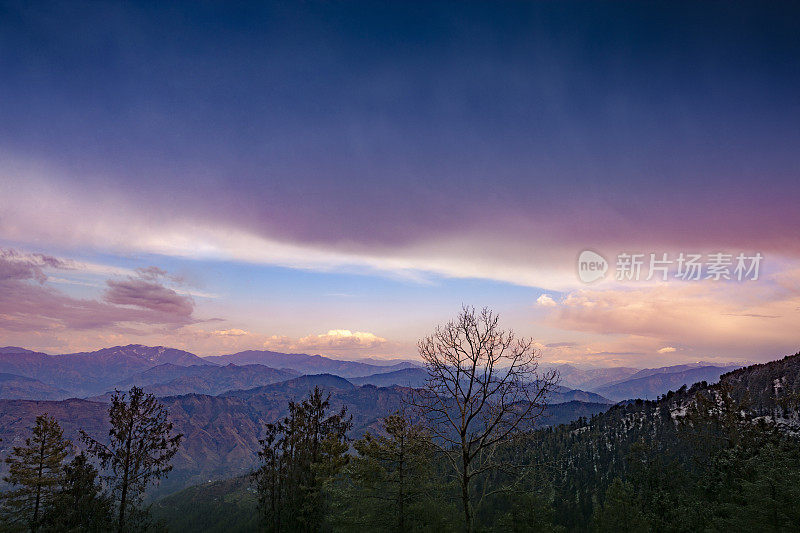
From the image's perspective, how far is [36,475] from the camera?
1687 inches

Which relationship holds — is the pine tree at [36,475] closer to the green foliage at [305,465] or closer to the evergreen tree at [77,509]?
the evergreen tree at [77,509]

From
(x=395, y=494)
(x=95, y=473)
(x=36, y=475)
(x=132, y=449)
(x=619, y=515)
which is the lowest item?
(x=619, y=515)

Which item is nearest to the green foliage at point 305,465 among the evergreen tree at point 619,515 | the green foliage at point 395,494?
the green foliage at point 395,494

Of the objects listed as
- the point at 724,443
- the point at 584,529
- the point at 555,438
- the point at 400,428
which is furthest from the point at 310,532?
the point at 555,438

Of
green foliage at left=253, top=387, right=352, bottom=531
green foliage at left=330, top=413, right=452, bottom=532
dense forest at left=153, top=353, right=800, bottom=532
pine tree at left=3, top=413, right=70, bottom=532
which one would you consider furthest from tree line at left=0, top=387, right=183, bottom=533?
green foliage at left=330, top=413, right=452, bottom=532

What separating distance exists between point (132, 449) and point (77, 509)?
59.3ft

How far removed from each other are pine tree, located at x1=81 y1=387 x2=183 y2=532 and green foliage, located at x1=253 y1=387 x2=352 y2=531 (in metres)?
12.6

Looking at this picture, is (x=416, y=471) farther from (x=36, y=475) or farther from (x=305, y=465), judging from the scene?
(x=36, y=475)

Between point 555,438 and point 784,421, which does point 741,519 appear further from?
point 555,438

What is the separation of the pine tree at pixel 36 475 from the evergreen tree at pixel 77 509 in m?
1.06

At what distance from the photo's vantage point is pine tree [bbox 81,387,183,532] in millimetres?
34781

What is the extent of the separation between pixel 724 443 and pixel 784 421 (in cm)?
7679

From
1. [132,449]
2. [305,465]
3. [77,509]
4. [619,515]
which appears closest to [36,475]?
[77,509]

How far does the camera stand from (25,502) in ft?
139
